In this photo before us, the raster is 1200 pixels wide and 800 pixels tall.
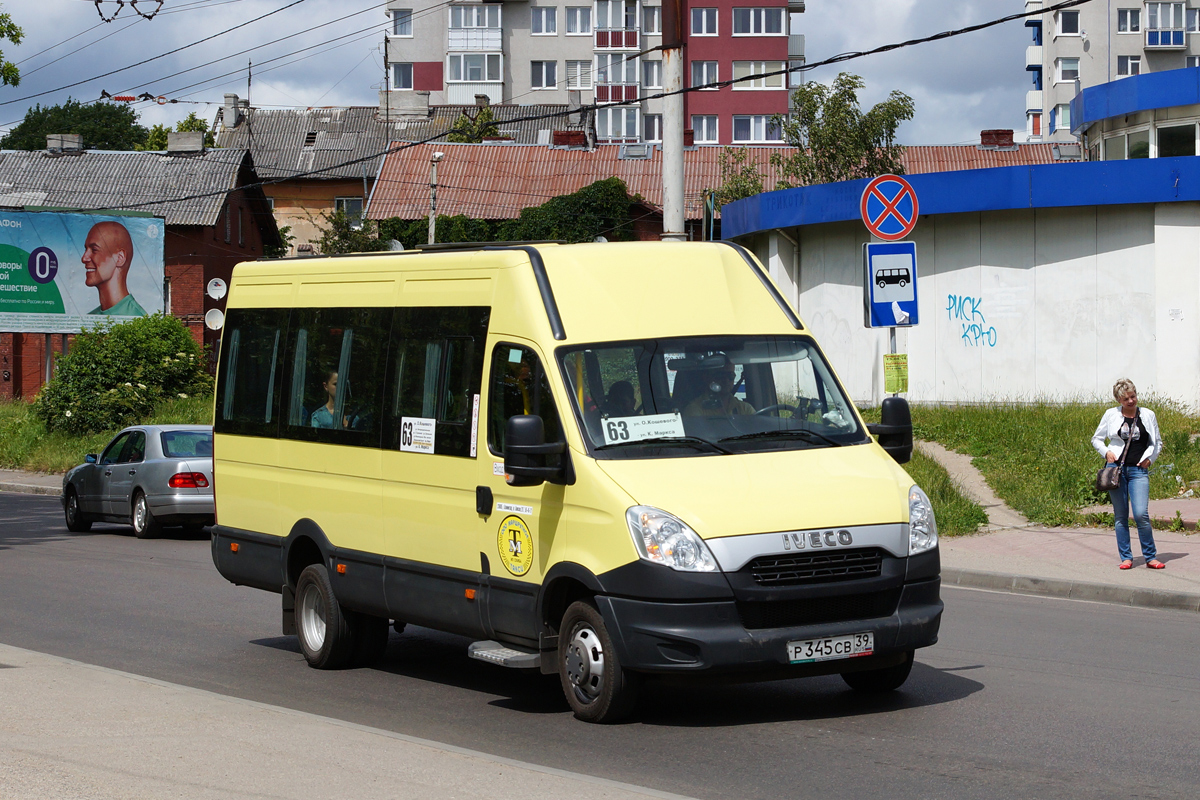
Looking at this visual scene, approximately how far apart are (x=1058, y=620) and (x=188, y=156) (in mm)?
57663

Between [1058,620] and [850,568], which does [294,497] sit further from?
[1058,620]

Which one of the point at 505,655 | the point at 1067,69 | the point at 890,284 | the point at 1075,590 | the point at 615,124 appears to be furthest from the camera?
the point at 1067,69

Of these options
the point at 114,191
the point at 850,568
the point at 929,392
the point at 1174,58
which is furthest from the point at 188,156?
the point at 850,568

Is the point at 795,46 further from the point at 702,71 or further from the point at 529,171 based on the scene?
the point at 529,171

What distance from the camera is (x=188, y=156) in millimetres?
63469

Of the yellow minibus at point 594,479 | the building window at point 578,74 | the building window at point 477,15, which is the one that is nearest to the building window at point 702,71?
the building window at point 578,74

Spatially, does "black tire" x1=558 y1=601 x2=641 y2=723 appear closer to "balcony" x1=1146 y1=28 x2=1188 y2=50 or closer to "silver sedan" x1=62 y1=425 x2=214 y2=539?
"silver sedan" x1=62 y1=425 x2=214 y2=539

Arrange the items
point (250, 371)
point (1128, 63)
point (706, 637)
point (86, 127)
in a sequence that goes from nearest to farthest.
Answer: point (706, 637), point (250, 371), point (1128, 63), point (86, 127)

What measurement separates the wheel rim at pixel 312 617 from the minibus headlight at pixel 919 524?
12.9 feet

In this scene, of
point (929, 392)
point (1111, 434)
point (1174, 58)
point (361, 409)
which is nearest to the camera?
point (361, 409)

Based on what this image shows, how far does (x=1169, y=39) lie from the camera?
272 feet

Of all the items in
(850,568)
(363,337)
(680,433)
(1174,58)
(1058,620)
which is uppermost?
(1174,58)

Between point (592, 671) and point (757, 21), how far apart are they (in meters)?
80.3

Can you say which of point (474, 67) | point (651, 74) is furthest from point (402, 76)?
point (651, 74)
